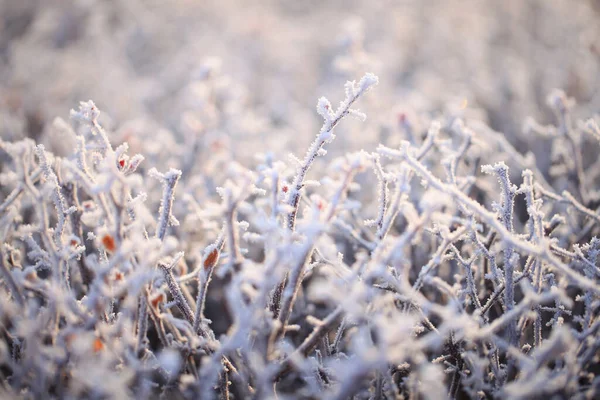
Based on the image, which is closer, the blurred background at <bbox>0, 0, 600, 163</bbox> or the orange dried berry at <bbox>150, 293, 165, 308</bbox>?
the orange dried berry at <bbox>150, 293, 165, 308</bbox>

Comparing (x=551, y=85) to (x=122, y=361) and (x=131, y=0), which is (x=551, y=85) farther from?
(x=131, y=0)

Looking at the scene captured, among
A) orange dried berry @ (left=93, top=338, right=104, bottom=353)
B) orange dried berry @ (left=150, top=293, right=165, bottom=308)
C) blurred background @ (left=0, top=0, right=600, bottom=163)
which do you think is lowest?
orange dried berry @ (left=93, top=338, right=104, bottom=353)

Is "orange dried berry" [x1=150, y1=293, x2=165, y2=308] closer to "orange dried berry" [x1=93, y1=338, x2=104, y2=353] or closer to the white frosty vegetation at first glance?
the white frosty vegetation

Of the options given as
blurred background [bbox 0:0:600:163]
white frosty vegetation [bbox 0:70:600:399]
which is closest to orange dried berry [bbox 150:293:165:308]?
white frosty vegetation [bbox 0:70:600:399]

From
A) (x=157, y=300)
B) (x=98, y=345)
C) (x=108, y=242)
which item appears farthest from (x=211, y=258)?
(x=98, y=345)

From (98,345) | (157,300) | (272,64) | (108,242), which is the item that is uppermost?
(272,64)

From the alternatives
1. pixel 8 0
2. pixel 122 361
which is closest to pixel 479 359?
pixel 122 361

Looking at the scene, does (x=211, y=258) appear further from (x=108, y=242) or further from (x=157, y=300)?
(x=108, y=242)
